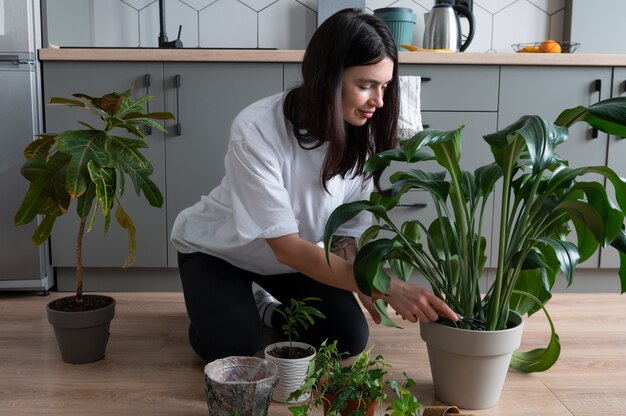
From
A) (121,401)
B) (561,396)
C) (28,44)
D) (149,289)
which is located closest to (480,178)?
(561,396)

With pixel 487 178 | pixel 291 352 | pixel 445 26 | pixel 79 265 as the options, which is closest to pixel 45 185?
pixel 79 265

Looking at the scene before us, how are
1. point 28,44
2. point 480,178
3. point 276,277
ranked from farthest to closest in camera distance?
point 28,44 → point 276,277 → point 480,178

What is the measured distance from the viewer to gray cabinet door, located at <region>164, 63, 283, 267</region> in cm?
230

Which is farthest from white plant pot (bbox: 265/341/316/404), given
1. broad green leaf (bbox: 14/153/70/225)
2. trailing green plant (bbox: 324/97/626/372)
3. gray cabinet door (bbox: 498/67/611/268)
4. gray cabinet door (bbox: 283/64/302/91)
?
gray cabinet door (bbox: 498/67/611/268)

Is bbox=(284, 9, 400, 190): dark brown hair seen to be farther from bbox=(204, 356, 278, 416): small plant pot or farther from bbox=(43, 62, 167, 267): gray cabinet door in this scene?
bbox=(43, 62, 167, 267): gray cabinet door

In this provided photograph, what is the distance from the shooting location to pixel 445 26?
8.34 ft

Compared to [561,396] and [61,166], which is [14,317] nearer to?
[61,166]

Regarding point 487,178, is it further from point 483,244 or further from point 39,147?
point 39,147

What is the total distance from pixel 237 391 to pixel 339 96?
65 centimetres

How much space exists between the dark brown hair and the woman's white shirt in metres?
0.05

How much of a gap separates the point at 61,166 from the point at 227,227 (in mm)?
434

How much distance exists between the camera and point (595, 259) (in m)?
2.44

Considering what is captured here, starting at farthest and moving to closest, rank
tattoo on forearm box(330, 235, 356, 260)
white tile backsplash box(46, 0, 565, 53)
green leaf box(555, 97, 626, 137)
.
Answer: white tile backsplash box(46, 0, 565, 53) < tattoo on forearm box(330, 235, 356, 260) < green leaf box(555, 97, 626, 137)

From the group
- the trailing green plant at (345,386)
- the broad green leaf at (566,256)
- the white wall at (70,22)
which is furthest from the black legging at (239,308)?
the white wall at (70,22)
